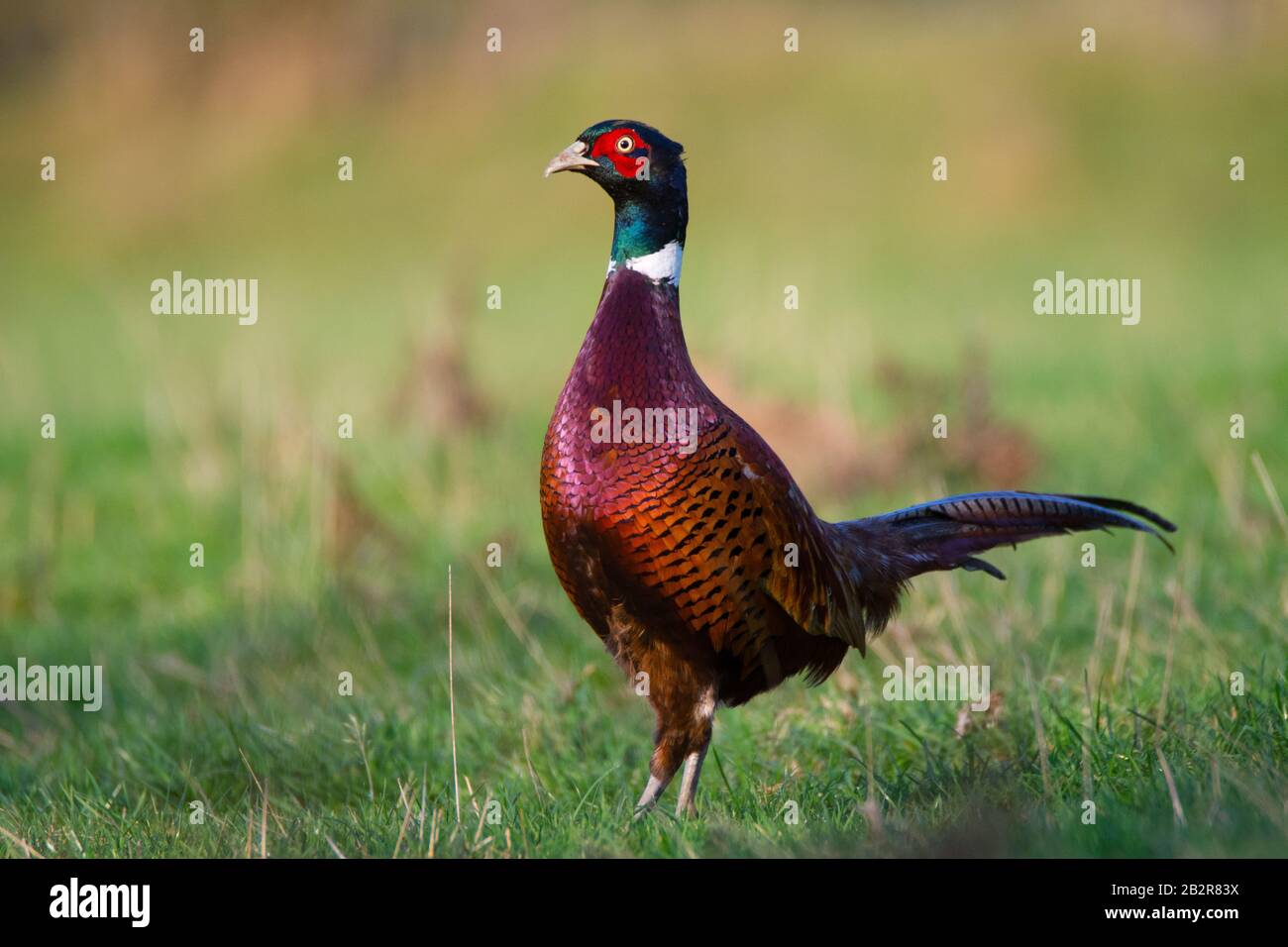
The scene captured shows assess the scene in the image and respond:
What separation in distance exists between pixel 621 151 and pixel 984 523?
5.35ft

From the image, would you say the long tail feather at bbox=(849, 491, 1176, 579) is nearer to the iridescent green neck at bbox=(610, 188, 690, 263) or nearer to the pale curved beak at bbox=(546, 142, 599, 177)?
the iridescent green neck at bbox=(610, 188, 690, 263)

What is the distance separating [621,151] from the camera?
4188 mm

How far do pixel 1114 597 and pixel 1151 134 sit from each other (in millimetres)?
14068

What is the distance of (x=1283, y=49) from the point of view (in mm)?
19609

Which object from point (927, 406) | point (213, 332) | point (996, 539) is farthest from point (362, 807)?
point (213, 332)

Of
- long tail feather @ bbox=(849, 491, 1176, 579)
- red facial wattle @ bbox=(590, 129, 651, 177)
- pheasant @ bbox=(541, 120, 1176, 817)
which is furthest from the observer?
long tail feather @ bbox=(849, 491, 1176, 579)

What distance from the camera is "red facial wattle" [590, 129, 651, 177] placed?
4.18 meters

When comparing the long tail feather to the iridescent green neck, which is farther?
the long tail feather

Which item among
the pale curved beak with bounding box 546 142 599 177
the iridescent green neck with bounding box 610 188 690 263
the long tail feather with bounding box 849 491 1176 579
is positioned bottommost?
the long tail feather with bounding box 849 491 1176 579

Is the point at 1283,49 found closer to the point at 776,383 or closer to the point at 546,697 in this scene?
the point at 776,383

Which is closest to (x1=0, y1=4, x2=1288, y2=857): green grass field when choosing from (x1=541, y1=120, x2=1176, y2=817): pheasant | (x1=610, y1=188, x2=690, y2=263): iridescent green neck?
(x1=541, y1=120, x2=1176, y2=817): pheasant

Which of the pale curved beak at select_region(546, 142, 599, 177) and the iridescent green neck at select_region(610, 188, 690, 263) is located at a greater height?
the pale curved beak at select_region(546, 142, 599, 177)

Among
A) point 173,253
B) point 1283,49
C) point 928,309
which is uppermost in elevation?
point 1283,49

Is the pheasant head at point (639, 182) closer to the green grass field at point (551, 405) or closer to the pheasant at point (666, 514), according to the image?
the pheasant at point (666, 514)
